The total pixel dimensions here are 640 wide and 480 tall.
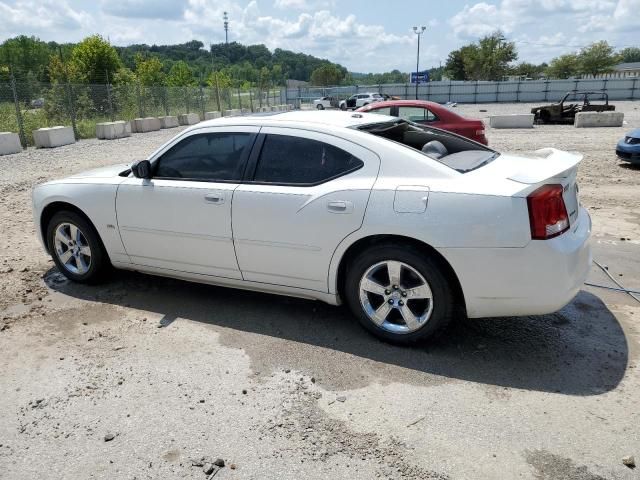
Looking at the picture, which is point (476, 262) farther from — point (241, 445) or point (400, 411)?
point (241, 445)

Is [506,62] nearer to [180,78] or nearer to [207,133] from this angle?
[180,78]

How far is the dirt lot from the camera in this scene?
8.77 feet

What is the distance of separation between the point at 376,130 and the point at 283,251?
1241 millimetres

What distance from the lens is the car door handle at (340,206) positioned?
362 cm

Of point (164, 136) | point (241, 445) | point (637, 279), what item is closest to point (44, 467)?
point (241, 445)

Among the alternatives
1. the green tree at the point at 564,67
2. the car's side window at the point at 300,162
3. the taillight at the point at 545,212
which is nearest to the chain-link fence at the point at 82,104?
the car's side window at the point at 300,162

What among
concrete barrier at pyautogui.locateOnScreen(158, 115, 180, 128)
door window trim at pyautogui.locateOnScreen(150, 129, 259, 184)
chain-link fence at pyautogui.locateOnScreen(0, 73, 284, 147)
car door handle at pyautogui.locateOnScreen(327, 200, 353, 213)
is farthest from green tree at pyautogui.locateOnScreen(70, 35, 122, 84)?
car door handle at pyautogui.locateOnScreen(327, 200, 353, 213)

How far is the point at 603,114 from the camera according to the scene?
67.6ft

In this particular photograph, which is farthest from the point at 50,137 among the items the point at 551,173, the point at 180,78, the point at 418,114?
the point at 180,78

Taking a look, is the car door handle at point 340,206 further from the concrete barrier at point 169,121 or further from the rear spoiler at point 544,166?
the concrete barrier at point 169,121

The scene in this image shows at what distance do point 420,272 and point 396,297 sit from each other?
10.6 inches

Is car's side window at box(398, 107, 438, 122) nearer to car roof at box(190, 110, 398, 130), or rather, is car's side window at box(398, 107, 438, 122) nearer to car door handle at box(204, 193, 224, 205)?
car roof at box(190, 110, 398, 130)

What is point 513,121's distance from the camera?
880 inches

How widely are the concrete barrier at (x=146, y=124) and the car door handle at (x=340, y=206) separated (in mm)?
23632
